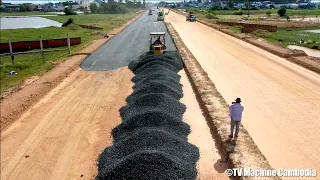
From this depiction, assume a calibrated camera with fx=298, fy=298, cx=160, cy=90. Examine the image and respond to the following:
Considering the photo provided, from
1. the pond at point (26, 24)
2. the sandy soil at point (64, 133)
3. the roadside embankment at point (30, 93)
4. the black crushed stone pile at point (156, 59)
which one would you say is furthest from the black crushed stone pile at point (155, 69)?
the pond at point (26, 24)

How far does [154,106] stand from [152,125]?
1.89 m

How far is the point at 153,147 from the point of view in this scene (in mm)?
9578

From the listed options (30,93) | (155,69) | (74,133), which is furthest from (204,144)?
(30,93)

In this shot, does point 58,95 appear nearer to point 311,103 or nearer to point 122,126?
point 122,126

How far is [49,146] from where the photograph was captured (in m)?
11.9

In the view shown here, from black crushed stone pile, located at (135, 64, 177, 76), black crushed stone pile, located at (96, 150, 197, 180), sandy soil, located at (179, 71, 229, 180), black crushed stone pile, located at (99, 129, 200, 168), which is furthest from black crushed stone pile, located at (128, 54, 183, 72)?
black crushed stone pile, located at (96, 150, 197, 180)

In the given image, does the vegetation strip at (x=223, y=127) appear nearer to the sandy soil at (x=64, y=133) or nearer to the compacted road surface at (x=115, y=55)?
the sandy soil at (x=64, y=133)

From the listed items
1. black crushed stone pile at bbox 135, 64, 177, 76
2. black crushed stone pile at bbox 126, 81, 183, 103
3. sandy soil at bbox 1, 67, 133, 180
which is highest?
black crushed stone pile at bbox 135, 64, 177, 76

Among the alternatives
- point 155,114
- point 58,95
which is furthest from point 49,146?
point 58,95

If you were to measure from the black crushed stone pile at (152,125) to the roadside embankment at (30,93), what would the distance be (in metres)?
6.33

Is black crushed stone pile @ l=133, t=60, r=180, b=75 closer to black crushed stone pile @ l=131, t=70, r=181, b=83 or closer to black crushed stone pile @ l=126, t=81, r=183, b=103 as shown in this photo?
black crushed stone pile @ l=131, t=70, r=181, b=83

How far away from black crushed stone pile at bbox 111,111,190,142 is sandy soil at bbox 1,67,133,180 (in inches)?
24.5

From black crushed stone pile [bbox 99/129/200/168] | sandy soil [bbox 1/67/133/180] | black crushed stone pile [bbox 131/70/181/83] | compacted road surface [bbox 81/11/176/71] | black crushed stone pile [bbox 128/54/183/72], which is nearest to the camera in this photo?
black crushed stone pile [bbox 99/129/200/168]

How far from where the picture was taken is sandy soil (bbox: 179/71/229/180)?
30.7 feet
